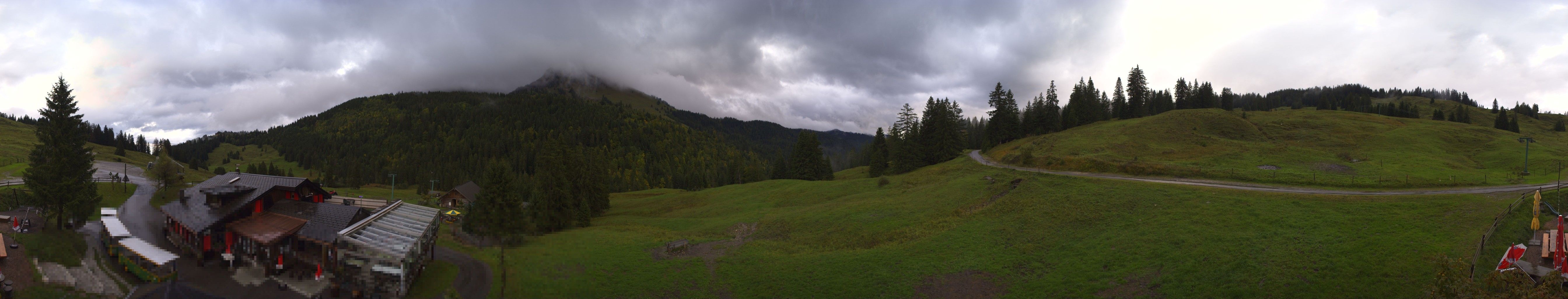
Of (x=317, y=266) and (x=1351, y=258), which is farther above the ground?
(x=1351, y=258)

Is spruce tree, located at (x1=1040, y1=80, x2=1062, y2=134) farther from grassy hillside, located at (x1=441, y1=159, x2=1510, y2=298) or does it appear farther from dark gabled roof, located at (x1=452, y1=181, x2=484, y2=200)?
dark gabled roof, located at (x1=452, y1=181, x2=484, y2=200)

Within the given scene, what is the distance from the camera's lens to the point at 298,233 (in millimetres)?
25703

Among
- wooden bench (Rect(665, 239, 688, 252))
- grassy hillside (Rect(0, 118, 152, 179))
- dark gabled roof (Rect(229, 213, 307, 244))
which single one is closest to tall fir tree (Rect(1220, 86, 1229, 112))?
wooden bench (Rect(665, 239, 688, 252))

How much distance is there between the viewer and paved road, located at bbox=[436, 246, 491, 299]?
2655cm

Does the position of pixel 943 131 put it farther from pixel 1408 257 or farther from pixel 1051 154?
pixel 1408 257

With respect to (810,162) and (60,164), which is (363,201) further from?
(810,162)

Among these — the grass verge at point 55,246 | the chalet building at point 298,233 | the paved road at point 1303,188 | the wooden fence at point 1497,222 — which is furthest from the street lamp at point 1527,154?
the grass verge at point 55,246

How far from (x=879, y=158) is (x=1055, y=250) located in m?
57.4

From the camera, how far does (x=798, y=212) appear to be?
160ft

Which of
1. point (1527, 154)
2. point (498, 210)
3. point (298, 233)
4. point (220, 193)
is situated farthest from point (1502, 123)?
point (220, 193)

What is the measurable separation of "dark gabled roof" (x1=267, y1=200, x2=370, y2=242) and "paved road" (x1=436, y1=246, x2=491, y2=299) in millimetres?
5049

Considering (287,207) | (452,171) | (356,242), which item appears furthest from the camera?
(452,171)

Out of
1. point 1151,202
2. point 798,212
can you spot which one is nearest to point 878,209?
point 798,212

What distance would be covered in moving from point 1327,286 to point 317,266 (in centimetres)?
4553
